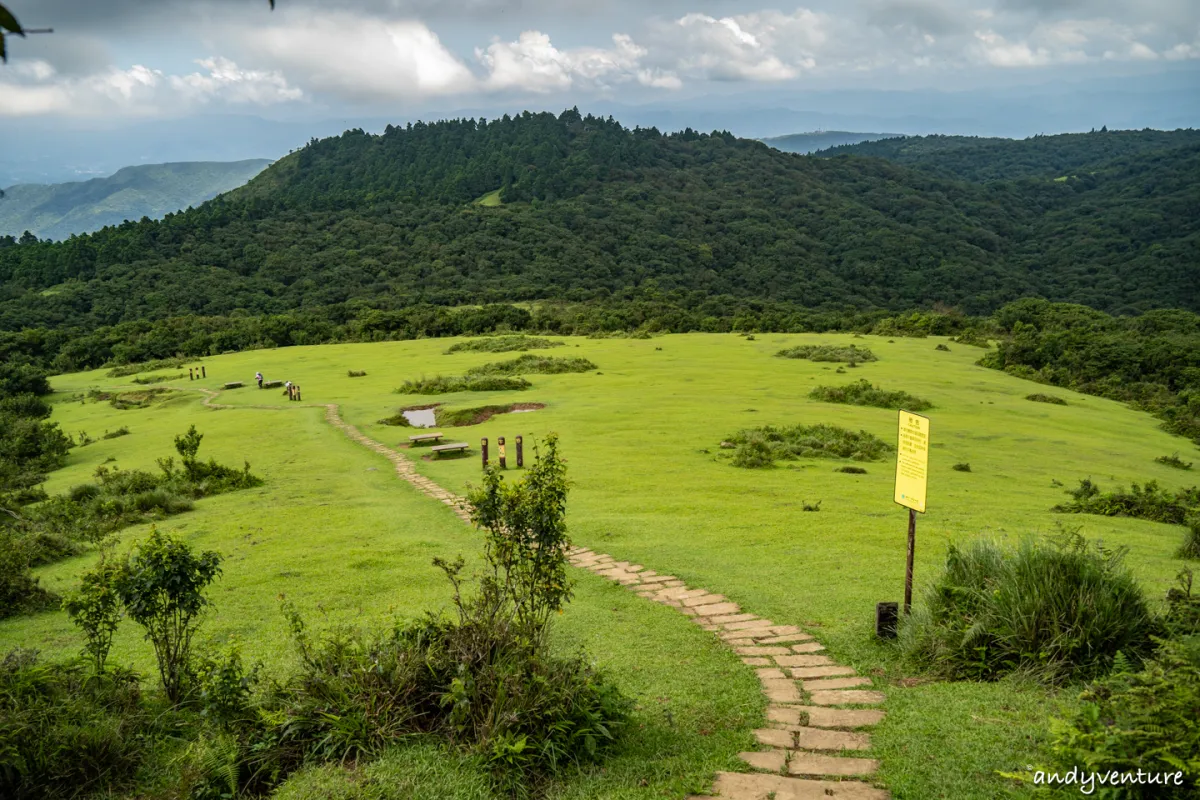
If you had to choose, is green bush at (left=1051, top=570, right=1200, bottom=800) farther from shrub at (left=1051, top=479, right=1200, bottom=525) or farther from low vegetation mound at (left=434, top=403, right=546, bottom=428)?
low vegetation mound at (left=434, top=403, right=546, bottom=428)

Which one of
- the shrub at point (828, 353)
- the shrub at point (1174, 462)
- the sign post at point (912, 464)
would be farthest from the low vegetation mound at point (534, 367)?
the sign post at point (912, 464)

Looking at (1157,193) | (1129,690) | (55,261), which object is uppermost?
(1157,193)

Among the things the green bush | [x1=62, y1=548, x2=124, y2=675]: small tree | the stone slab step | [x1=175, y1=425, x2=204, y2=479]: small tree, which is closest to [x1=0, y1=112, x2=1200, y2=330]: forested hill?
[x1=175, y1=425, x2=204, y2=479]: small tree

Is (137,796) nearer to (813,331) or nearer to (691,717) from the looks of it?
(691,717)

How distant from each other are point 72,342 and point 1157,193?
198415 millimetres

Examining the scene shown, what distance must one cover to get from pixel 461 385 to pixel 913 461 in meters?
32.8

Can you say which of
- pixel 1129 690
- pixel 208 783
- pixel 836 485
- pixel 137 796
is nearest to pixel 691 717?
pixel 1129 690

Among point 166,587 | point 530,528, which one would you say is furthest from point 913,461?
point 166,587

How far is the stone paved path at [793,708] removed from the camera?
235 inches

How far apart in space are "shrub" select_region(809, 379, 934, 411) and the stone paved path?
26.0m

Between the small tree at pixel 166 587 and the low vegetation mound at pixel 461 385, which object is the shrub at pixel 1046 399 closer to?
the low vegetation mound at pixel 461 385

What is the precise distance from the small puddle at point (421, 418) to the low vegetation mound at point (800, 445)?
44.5 ft

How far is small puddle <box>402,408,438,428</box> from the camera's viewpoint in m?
33.2

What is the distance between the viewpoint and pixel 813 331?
7519 centimetres
